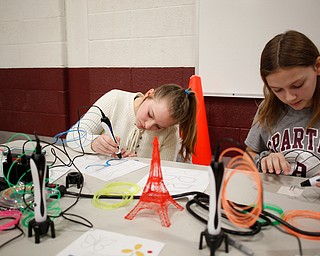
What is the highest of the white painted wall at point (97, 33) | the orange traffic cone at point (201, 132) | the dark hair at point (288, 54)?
the white painted wall at point (97, 33)

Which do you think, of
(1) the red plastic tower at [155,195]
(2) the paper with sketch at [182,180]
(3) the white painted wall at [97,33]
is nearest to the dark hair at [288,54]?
(2) the paper with sketch at [182,180]

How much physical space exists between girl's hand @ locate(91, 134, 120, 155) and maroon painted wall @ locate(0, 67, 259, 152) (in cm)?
97

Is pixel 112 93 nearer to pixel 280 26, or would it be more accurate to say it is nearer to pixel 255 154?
pixel 255 154

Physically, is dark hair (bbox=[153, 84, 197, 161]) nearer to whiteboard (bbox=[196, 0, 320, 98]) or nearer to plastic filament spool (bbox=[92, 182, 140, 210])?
plastic filament spool (bbox=[92, 182, 140, 210])

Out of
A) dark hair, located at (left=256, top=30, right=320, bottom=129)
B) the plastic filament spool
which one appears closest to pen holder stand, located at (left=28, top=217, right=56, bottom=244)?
the plastic filament spool

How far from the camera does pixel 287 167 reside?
991 mm

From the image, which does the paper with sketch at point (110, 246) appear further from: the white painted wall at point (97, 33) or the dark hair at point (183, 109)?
the white painted wall at point (97, 33)

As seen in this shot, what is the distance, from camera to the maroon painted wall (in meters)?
2.06

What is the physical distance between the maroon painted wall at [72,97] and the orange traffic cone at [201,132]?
0.34 feet

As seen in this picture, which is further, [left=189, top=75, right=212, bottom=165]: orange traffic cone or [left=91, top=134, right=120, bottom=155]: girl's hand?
[left=189, top=75, right=212, bottom=165]: orange traffic cone

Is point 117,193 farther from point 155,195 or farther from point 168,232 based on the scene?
point 168,232

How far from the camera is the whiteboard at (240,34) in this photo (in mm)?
1735

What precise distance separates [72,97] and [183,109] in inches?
62.5

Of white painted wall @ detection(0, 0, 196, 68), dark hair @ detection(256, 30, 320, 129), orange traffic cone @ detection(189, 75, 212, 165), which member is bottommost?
orange traffic cone @ detection(189, 75, 212, 165)
